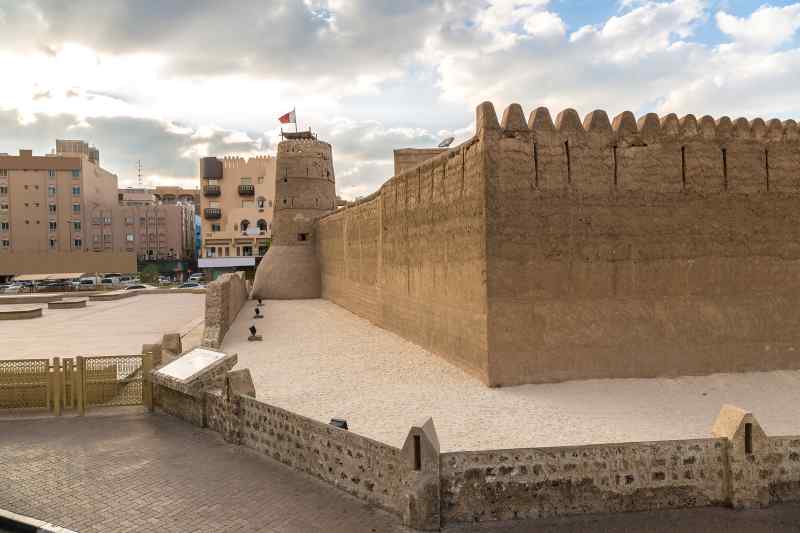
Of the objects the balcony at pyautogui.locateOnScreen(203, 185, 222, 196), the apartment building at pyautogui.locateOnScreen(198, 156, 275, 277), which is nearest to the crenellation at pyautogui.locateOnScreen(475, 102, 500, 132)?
the apartment building at pyautogui.locateOnScreen(198, 156, 275, 277)

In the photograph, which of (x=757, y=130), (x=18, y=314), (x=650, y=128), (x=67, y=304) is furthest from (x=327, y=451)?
(x=67, y=304)

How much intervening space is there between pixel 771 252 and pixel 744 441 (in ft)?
19.9

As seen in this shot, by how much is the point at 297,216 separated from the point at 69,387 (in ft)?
66.6

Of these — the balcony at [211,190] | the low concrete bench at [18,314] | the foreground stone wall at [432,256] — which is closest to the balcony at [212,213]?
the balcony at [211,190]

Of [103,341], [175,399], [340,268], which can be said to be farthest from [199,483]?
[340,268]

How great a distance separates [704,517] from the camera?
5043mm

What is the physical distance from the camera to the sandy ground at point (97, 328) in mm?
15152

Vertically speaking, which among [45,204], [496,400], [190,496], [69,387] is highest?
[45,204]

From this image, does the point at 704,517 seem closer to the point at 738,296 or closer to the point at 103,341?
the point at 738,296

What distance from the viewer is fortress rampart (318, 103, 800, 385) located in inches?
361

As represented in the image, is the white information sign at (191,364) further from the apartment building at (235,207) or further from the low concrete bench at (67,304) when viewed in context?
the apartment building at (235,207)

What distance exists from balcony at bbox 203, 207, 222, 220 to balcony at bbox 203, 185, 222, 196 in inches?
55.4

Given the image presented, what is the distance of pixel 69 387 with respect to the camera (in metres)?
8.52

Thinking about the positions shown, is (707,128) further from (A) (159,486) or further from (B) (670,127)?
(A) (159,486)
